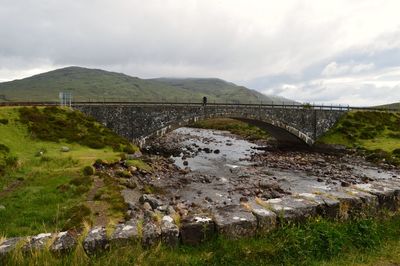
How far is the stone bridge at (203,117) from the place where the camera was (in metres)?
49.8

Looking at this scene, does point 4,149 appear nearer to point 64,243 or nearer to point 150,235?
point 64,243

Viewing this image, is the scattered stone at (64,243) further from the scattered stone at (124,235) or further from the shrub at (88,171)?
the shrub at (88,171)

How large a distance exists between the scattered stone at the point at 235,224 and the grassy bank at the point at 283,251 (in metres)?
0.21

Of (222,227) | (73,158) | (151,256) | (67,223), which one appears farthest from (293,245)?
(73,158)

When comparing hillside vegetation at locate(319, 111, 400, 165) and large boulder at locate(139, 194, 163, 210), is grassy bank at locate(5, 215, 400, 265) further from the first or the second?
hillside vegetation at locate(319, 111, 400, 165)

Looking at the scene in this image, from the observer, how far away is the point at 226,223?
285 inches

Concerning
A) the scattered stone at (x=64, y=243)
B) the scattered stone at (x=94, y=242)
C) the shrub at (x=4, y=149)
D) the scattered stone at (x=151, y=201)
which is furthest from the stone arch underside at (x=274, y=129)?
the scattered stone at (x=94, y=242)

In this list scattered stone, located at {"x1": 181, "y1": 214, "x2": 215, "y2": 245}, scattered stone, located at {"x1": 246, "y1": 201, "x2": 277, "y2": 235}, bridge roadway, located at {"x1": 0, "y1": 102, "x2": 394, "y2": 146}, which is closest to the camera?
scattered stone, located at {"x1": 181, "y1": 214, "x2": 215, "y2": 245}

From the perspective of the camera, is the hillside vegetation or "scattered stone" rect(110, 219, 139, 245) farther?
the hillside vegetation

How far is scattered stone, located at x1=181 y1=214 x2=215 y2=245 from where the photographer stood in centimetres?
707

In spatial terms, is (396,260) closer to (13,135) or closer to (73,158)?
(73,158)

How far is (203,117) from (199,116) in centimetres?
86

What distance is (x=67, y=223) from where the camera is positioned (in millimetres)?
14727

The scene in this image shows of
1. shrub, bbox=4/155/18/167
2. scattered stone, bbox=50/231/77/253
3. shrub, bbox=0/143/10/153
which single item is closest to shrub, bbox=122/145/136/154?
shrub, bbox=0/143/10/153
